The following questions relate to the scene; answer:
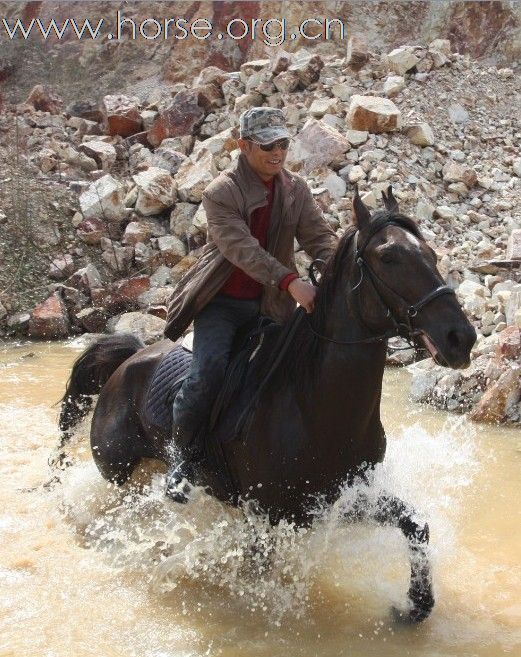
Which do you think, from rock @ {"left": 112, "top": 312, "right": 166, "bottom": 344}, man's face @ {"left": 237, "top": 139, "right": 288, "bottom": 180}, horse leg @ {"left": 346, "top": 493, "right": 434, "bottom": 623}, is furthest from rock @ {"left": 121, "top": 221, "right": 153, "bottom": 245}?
horse leg @ {"left": 346, "top": 493, "right": 434, "bottom": 623}

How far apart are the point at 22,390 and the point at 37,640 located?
494 cm

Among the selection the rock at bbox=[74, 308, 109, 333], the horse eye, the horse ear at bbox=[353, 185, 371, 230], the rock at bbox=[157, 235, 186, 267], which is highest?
the horse ear at bbox=[353, 185, 371, 230]

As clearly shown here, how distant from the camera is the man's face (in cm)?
371

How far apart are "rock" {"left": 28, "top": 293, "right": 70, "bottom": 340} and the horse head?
7564 mm

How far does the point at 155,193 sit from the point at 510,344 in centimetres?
633

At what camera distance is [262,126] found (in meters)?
3.71

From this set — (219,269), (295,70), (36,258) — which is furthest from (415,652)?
(295,70)

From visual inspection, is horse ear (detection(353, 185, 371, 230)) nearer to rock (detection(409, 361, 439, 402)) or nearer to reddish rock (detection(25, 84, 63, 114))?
rock (detection(409, 361, 439, 402))

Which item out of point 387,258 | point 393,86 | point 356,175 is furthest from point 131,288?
point 387,258

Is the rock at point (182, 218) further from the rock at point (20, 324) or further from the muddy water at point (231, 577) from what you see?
the muddy water at point (231, 577)

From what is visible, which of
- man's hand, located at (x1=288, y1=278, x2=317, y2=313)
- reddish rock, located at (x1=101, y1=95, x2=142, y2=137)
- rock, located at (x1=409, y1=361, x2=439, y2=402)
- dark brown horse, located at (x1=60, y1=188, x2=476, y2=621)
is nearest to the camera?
dark brown horse, located at (x1=60, y1=188, x2=476, y2=621)

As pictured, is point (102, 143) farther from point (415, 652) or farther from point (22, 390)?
point (415, 652)

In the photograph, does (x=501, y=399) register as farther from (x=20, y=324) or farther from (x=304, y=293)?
(x=20, y=324)

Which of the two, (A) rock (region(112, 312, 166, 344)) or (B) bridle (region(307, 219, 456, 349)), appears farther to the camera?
(A) rock (region(112, 312, 166, 344))
